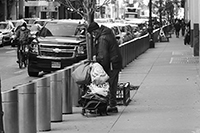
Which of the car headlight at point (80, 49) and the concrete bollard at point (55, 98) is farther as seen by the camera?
the car headlight at point (80, 49)

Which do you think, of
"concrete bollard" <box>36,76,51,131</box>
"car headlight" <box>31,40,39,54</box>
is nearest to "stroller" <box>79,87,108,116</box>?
"concrete bollard" <box>36,76,51,131</box>

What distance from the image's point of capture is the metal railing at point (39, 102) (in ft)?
24.6

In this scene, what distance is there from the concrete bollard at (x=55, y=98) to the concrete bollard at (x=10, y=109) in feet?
9.39

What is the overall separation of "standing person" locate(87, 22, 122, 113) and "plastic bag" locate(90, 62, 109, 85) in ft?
0.77

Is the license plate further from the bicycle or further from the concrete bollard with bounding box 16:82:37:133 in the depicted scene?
the concrete bollard with bounding box 16:82:37:133

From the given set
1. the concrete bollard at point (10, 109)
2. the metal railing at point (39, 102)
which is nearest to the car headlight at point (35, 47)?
the metal railing at point (39, 102)

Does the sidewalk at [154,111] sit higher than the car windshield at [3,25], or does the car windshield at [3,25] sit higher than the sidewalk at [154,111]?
the car windshield at [3,25]

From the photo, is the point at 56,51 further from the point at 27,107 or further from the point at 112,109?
the point at 27,107

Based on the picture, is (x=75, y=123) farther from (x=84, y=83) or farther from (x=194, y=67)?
(x=194, y=67)

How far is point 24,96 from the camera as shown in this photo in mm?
8445

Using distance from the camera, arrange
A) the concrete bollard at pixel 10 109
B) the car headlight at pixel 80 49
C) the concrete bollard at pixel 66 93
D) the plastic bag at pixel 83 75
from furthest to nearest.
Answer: the car headlight at pixel 80 49
the concrete bollard at pixel 66 93
the plastic bag at pixel 83 75
the concrete bollard at pixel 10 109

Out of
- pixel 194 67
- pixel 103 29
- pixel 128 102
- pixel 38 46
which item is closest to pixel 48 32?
pixel 38 46

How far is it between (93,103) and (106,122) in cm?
60

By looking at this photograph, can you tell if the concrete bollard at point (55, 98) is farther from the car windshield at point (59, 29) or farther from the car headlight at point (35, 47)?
the car windshield at point (59, 29)
